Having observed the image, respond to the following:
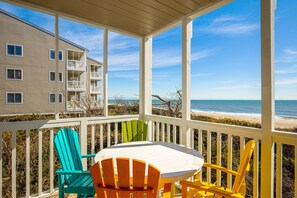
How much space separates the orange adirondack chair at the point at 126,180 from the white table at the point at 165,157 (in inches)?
11.1

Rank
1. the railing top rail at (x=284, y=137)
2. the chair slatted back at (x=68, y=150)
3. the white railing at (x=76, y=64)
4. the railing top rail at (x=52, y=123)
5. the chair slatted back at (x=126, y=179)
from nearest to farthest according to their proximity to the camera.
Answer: the chair slatted back at (x=126, y=179) < the railing top rail at (x=284, y=137) < the chair slatted back at (x=68, y=150) < the railing top rail at (x=52, y=123) < the white railing at (x=76, y=64)

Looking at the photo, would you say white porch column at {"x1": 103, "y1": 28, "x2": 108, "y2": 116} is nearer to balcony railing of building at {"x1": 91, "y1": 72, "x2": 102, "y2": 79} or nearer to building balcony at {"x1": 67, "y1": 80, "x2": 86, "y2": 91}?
balcony railing of building at {"x1": 91, "y1": 72, "x2": 102, "y2": 79}

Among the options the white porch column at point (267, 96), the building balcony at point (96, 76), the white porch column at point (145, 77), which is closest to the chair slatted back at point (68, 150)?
the building balcony at point (96, 76)

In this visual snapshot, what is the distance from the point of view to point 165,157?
6.08 ft

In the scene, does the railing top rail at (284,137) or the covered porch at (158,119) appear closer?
the railing top rail at (284,137)

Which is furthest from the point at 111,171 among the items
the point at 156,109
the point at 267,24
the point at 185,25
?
the point at 156,109

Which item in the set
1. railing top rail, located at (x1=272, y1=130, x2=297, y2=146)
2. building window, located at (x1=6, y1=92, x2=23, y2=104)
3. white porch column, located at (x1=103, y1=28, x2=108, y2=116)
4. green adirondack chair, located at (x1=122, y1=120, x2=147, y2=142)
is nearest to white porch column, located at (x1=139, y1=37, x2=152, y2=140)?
green adirondack chair, located at (x1=122, y1=120, x2=147, y2=142)

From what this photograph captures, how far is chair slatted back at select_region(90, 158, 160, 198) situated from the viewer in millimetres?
1139

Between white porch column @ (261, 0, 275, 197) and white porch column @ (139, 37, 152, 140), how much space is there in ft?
7.45

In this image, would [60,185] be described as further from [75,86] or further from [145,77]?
[145,77]

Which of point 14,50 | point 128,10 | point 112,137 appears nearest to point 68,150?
point 112,137

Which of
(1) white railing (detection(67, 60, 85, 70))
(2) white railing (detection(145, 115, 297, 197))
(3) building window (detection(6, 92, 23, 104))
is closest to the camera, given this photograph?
(2) white railing (detection(145, 115, 297, 197))

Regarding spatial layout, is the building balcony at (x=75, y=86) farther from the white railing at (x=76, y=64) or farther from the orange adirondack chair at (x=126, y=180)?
the orange adirondack chair at (x=126, y=180)

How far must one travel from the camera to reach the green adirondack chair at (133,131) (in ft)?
10.0
